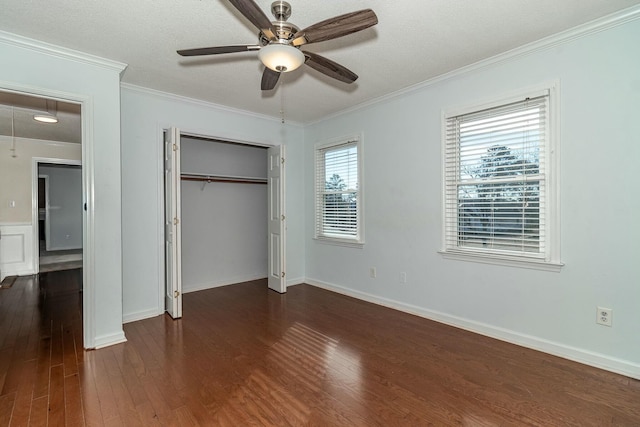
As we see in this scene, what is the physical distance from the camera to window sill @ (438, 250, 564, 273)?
8.56 ft

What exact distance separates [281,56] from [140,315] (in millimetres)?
3313

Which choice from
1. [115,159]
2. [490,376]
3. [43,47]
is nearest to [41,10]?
[43,47]

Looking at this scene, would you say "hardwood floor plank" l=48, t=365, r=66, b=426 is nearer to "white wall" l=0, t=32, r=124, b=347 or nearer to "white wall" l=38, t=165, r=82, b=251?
"white wall" l=0, t=32, r=124, b=347

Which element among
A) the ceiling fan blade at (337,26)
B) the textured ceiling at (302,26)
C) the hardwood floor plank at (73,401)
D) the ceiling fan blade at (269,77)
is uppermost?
the textured ceiling at (302,26)

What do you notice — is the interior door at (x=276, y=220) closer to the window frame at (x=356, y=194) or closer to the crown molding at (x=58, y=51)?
the window frame at (x=356, y=194)

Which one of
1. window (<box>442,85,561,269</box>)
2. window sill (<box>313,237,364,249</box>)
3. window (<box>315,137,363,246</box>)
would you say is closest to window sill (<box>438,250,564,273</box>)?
window (<box>442,85,561,269</box>)

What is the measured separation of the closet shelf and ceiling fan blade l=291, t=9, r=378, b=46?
3290 mm

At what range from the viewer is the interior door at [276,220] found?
179 inches

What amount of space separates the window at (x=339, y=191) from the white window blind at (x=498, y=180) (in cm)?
133

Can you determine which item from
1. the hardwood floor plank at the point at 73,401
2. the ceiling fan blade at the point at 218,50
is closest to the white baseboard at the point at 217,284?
the hardwood floor plank at the point at 73,401

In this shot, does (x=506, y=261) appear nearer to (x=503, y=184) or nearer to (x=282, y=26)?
(x=503, y=184)

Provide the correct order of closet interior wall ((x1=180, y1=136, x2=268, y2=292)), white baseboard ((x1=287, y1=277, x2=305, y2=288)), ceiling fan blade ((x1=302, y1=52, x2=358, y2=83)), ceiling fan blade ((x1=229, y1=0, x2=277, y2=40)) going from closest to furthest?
ceiling fan blade ((x1=229, y1=0, x2=277, y2=40)), ceiling fan blade ((x1=302, y1=52, x2=358, y2=83)), closet interior wall ((x1=180, y1=136, x2=268, y2=292)), white baseboard ((x1=287, y1=277, x2=305, y2=288))

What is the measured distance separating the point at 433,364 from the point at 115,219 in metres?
3.19

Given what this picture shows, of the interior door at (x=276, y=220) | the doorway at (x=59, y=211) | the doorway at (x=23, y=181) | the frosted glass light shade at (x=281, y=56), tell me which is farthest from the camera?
the doorway at (x=59, y=211)
